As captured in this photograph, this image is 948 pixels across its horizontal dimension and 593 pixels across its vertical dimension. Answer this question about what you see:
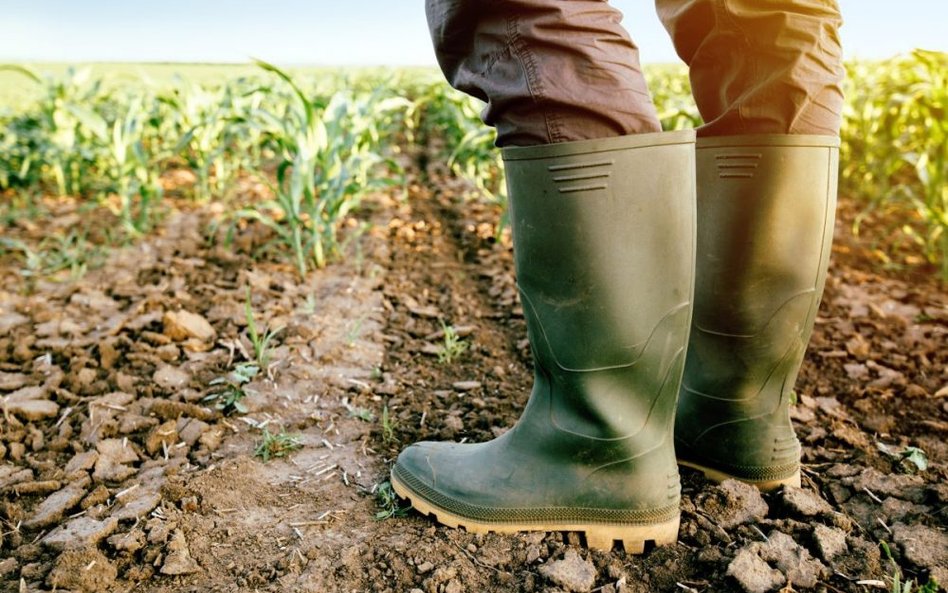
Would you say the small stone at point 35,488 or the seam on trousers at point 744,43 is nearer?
the seam on trousers at point 744,43

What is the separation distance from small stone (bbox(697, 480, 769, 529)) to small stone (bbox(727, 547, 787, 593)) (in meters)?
0.13

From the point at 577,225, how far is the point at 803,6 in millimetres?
477

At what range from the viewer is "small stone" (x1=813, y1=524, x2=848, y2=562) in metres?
0.99

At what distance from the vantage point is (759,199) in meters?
1.07

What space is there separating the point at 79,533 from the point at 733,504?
3.20 feet

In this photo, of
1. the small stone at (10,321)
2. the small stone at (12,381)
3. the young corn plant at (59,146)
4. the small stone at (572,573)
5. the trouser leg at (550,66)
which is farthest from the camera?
the young corn plant at (59,146)

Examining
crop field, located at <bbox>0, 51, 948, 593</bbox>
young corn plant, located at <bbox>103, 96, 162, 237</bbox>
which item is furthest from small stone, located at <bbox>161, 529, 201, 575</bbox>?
young corn plant, located at <bbox>103, 96, 162, 237</bbox>

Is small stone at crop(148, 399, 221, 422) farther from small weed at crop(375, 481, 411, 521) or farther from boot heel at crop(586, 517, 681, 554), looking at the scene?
boot heel at crop(586, 517, 681, 554)

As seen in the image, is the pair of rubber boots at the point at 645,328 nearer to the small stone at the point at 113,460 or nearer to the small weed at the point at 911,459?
the small weed at the point at 911,459

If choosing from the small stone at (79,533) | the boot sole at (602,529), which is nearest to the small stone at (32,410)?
the small stone at (79,533)

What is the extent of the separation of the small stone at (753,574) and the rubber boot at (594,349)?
0.12 m

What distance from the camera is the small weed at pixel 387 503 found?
1.12 m

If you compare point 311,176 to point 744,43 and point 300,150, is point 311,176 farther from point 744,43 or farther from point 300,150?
point 744,43

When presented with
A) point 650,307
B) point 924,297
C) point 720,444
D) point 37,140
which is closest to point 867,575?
point 720,444
